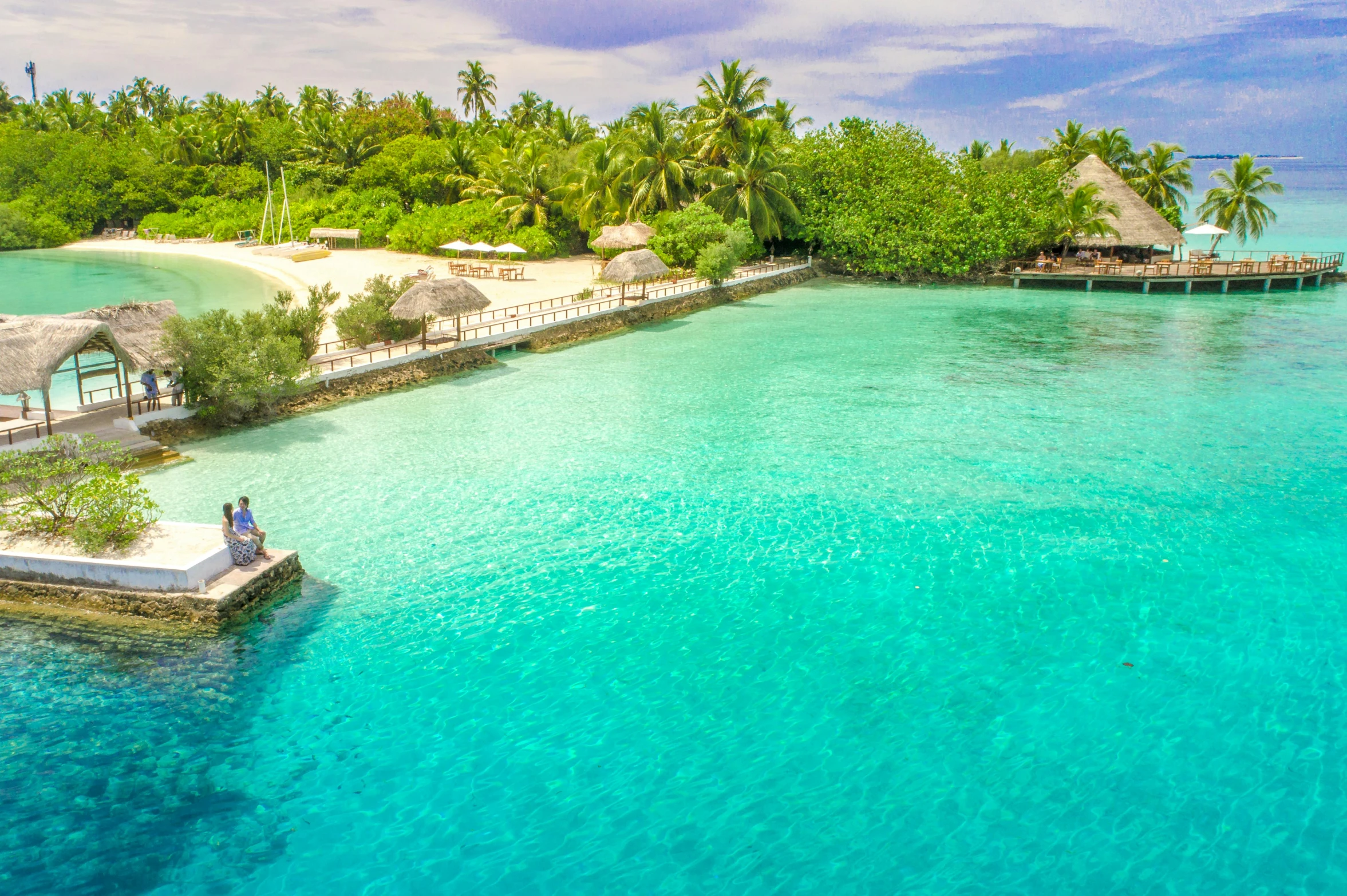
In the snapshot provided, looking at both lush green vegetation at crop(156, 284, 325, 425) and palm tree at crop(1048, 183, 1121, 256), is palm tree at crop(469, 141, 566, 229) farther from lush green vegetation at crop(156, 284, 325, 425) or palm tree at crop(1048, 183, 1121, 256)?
lush green vegetation at crop(156, 284, 325, 425)

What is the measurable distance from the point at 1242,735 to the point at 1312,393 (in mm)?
18620

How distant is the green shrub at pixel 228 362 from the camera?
18.2 meters

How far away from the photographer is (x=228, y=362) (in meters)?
18.3

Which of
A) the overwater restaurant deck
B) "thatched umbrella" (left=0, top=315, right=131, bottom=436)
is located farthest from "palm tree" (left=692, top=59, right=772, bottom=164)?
"thatched umbrella" (left=0, top=315, right=131, bottom=436)

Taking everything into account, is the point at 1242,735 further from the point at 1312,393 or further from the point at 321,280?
the point at 321,280

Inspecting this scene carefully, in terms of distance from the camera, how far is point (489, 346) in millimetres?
26891

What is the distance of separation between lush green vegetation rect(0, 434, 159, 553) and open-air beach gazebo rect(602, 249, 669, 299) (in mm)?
21653

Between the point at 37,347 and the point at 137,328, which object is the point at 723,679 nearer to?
the point at 37,347

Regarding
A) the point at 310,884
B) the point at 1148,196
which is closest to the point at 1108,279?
the point at 1148,196

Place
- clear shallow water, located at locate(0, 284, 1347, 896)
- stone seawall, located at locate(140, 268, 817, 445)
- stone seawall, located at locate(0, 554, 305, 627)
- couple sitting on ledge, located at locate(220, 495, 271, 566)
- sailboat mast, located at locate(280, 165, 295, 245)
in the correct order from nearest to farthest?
clear shallow water, located at locate(0, 284, 1347, 896) < stone seawall, located at locate(0, 554, 305, 627) < couple sitting on ledge, located at locate(220, 495, 271, 566) < stone seawall, located at locate(140, 268, 817, 445) < sailboat mast, located at locate(280, 165, 295, 245)

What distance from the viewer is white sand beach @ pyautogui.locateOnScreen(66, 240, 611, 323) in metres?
37.1

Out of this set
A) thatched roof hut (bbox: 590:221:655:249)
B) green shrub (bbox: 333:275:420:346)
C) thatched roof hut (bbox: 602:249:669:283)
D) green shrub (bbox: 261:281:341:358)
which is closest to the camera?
green shrub (bbox: 261:281:341:358)

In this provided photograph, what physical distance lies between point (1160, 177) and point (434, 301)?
162ft

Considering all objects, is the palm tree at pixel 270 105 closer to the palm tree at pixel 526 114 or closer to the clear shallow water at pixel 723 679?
the palm tree at pixel 526 114
